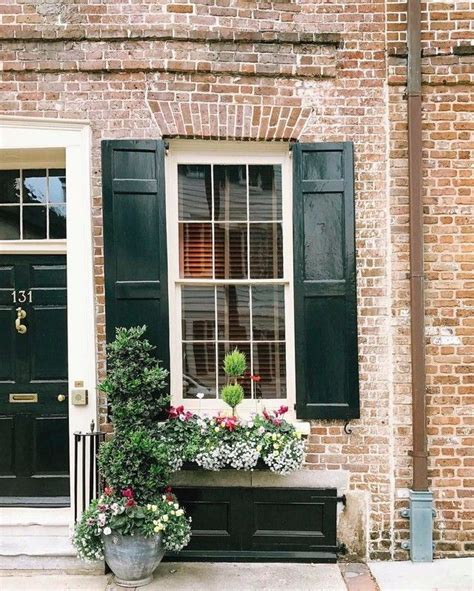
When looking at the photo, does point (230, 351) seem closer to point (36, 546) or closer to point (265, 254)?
point (265, 254)

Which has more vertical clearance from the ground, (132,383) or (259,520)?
(132,383)

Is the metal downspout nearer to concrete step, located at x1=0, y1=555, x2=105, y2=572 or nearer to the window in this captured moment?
concrete step, located at x1=0, y1=555, x2=105, y2=572

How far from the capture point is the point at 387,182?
493 cm

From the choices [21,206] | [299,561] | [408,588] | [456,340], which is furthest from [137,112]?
[408,588]

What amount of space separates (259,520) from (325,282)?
2.13 metres

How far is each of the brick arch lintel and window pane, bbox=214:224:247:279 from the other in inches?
32.1

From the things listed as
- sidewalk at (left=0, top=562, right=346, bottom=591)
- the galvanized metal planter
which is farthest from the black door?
the galvanized metal planter

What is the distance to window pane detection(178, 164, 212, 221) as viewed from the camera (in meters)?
5.10

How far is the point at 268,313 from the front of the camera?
16.8 feet

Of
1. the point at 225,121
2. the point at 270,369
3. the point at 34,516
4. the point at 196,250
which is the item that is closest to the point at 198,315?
the point at 196,250

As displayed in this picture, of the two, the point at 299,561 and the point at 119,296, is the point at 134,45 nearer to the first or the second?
the point at 119,296

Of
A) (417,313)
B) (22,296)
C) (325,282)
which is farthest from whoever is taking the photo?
(22,296)

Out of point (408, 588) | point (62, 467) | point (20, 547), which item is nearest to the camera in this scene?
point (408, 588)

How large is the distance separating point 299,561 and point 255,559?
0.37 metres
